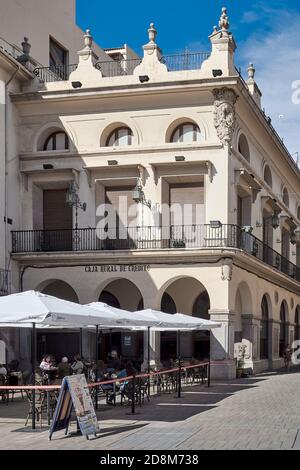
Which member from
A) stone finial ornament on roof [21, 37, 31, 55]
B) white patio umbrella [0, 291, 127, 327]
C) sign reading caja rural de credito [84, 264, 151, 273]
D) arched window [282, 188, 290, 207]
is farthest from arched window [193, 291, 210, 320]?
white patio umbrella [0, 291, 127, 327]

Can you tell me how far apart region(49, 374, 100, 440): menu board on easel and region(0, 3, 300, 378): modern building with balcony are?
1580 centimetres

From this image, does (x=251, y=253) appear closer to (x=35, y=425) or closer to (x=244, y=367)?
(x=244, y=367)

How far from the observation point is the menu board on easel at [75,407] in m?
14.2

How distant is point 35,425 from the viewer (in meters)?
16.4

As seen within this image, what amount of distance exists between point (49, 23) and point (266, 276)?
615 inches

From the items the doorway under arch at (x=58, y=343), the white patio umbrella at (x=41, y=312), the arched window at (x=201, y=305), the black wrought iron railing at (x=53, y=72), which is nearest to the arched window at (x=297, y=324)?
the arched window at (x=201, y=305)

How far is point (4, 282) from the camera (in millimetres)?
30438

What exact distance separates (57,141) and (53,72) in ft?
12.3

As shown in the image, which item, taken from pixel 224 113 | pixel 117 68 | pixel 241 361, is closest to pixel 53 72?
pixel 117 68

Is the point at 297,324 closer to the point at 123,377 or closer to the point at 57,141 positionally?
the point at 57,141

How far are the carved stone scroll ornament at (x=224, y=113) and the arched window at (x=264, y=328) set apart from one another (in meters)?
10.8

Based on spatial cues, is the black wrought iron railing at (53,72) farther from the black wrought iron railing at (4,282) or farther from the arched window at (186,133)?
the black wrought iron railing at (4,282)

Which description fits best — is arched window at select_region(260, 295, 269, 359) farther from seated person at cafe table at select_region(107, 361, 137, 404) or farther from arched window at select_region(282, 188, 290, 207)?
seated person at cafe table at select_region(107, 361, 137, 404)

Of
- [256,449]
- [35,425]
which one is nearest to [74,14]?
[35,425]
